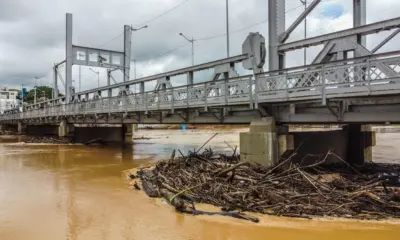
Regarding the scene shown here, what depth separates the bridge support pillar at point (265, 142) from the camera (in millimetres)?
14250

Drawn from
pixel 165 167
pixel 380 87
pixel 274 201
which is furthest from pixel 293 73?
pixel 165 167

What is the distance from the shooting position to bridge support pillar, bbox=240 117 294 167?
14.2 meters

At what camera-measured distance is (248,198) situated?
32.5 feet

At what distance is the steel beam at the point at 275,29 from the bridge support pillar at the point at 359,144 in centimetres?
649

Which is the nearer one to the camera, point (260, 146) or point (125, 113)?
point (260, 146)

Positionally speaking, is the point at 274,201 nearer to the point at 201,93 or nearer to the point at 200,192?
the point at 200,192

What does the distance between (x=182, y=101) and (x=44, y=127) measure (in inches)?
1777

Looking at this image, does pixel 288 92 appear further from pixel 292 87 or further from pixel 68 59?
pixel 68 59

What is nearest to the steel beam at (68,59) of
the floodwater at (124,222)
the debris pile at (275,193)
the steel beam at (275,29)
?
the floodwater at (124,222)

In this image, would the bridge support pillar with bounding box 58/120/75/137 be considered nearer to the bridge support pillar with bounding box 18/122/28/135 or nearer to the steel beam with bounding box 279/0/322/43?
the bridge support pillar with bounding box 18/122/28/135

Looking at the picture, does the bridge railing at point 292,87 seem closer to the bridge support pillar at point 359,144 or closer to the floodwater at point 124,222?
the floodwater at point 124,222

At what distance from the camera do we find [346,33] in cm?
1332

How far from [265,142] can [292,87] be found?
2684mm

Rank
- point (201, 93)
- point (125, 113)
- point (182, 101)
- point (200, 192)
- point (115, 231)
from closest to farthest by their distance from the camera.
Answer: point (115, 231) < point (200, 192) < point (201, 93) < point (182, 101) < point (125, 113)
